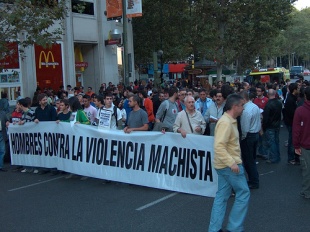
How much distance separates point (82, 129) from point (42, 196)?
1764mm

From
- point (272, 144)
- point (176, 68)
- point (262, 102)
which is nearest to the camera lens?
point (272, 144)

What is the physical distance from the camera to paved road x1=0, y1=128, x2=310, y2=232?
6.08 m

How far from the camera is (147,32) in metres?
32.9

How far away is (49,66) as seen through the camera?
21016 mm

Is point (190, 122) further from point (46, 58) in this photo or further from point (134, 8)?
point (46, 58)

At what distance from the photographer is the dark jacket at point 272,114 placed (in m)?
10.1

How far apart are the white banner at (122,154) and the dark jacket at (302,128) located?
1.38m

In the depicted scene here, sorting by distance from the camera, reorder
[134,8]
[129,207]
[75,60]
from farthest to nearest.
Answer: [75,60], [134,8], [129,207]

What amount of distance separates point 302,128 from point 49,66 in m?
16.0

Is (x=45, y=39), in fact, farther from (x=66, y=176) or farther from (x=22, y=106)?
(x=66, y=176)

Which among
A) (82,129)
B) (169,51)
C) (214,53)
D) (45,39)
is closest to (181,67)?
(169,51)

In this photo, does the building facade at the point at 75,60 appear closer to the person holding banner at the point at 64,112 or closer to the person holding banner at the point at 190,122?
the person holding banner at the point at 64,112

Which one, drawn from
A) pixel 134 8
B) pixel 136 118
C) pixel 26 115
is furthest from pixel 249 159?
pixel 134 8

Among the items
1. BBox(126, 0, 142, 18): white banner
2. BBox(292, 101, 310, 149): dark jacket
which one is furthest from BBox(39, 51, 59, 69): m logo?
BBox(292, 101, 310, 149): dark jacket
